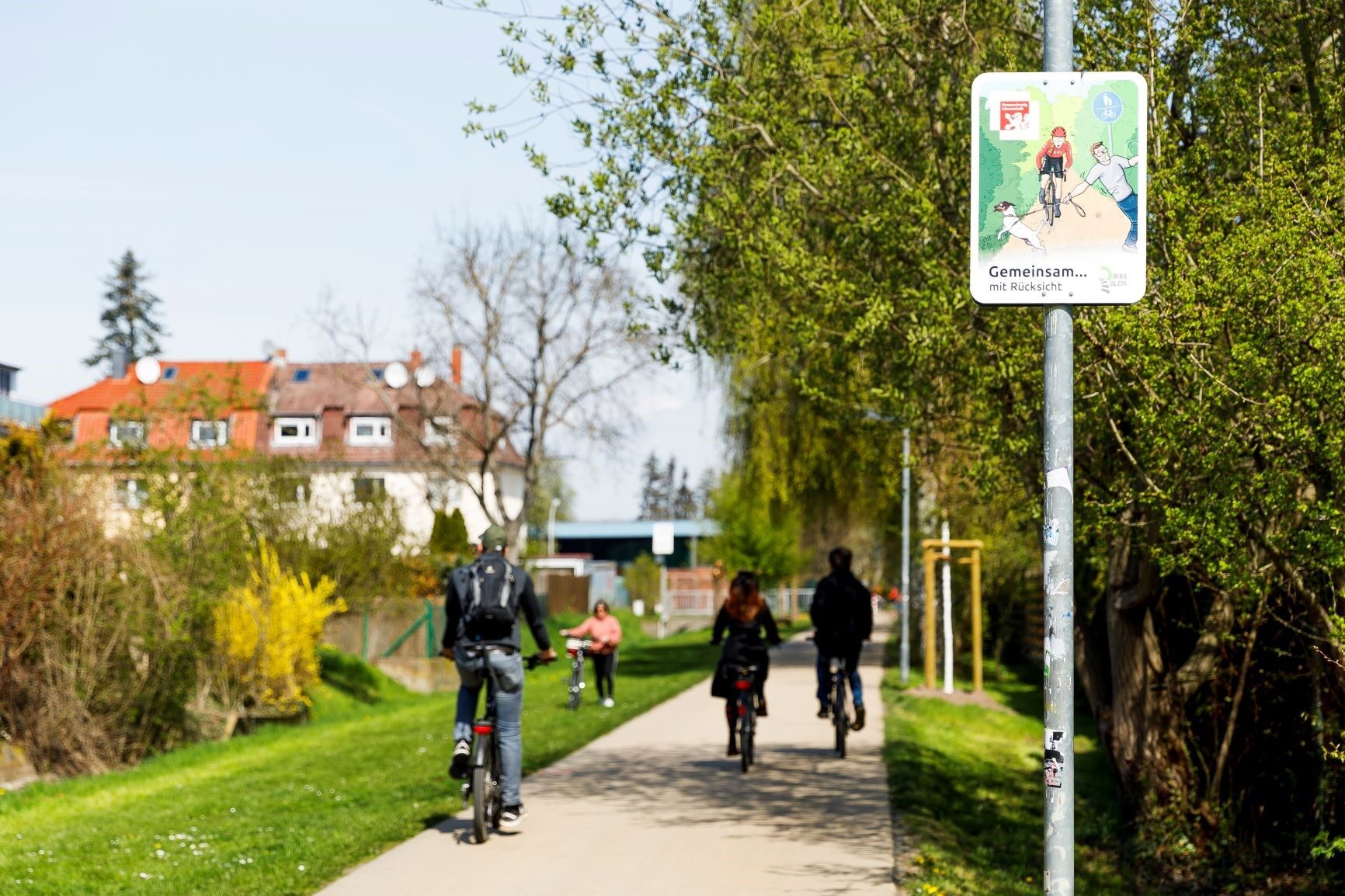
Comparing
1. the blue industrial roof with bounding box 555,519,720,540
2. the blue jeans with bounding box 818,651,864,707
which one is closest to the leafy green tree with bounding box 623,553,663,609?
the blue jeans with bounding box 818,651,864,707

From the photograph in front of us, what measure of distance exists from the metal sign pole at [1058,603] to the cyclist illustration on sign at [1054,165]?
0.99 feet

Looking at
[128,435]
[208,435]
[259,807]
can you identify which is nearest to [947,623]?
[208,435]

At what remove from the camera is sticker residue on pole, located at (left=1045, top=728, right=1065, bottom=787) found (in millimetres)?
5082

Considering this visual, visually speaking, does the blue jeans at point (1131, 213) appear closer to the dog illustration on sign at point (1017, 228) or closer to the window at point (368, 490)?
the dog illustration on sign at point (1017, 228)

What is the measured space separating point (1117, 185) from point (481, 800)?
5.64 meters

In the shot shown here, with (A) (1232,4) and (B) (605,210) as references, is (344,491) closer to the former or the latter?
(B) (605,210)

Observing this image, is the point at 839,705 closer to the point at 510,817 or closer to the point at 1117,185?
the point at 510,817

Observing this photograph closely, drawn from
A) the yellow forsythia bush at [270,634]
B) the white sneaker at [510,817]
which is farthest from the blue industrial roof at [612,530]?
the white sneaker at [510,817]

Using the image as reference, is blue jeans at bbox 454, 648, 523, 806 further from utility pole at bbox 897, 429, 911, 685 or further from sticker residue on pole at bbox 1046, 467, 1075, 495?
utility pole at bbox 897, 429, 911, 685

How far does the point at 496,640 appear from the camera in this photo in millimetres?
9625

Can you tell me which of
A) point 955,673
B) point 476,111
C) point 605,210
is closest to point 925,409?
point 605,210

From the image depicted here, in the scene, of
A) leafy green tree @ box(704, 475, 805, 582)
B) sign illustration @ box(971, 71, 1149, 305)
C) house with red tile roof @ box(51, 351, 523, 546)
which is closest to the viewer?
sign illustration @ box(971, 71, 1149, 305)

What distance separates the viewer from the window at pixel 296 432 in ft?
226

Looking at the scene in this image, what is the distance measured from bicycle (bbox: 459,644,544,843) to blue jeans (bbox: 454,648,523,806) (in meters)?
0.03
